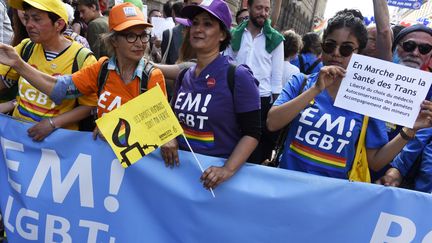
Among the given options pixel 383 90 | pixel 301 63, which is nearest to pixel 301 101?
pixel 383 90

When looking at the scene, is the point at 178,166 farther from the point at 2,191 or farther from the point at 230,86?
the point at 2,191

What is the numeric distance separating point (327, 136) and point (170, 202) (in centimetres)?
96

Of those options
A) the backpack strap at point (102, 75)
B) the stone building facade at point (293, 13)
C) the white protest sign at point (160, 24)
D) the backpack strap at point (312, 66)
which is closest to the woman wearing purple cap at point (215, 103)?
the backpack strap at point (102, 75)

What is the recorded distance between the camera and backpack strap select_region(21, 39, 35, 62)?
262 centimetres

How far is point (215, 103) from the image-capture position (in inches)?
81.5

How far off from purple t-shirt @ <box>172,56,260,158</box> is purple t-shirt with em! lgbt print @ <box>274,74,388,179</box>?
277 mm

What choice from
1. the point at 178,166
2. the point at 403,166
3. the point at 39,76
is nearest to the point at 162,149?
the point at 178,166

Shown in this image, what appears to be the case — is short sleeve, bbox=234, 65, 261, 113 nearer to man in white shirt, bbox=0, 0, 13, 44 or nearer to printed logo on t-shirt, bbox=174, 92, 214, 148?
printed logo on t-shirt, bbox=174, 92, 214, 148

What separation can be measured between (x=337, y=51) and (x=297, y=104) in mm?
388

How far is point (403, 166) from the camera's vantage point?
2.31 meters

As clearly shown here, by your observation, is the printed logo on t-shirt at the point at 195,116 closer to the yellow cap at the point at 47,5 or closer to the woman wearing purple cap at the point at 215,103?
the woman wearing purple cap at the point at 215,103

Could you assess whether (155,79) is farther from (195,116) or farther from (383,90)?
(383,90)

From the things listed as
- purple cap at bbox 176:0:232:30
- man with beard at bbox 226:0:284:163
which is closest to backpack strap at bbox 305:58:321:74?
man with beard at bbox 226:0:284:163

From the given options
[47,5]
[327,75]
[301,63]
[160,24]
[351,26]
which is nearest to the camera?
[327,75]
